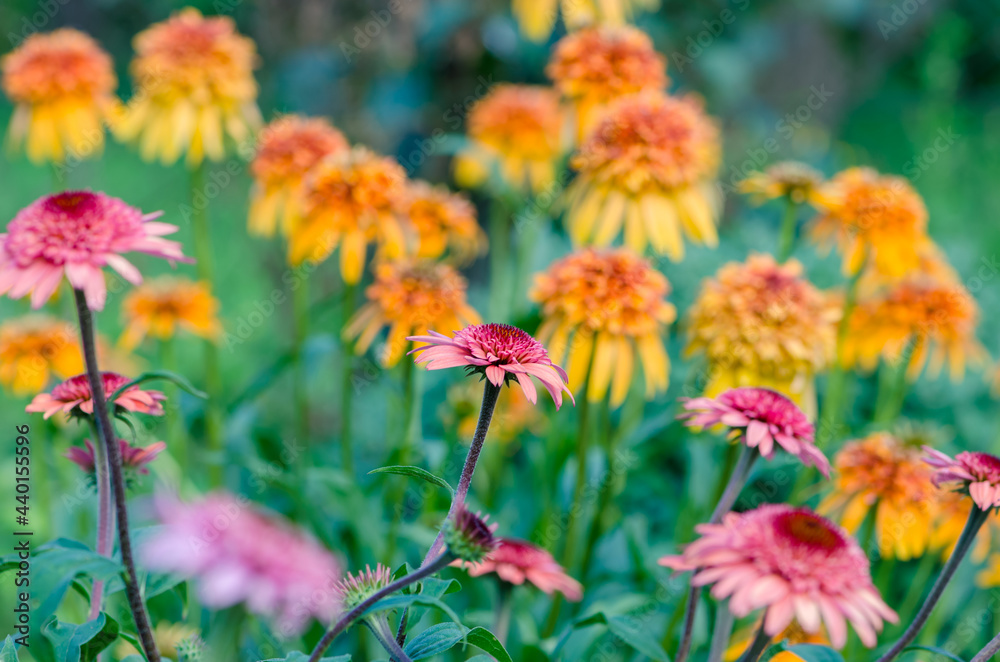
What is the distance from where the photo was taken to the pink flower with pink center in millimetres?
804

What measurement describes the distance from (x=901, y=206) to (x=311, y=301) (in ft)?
7.87

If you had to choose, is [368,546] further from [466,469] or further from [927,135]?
[927,135]

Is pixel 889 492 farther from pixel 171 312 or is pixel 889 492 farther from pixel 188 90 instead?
pixel 188 90

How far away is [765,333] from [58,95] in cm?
175

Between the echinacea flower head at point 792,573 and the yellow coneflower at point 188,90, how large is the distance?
1544 millimetres

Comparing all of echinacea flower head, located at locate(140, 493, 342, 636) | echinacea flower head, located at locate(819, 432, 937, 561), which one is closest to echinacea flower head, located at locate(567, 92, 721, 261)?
echinacea flower head, located at locate(819, 432, 937, 561)

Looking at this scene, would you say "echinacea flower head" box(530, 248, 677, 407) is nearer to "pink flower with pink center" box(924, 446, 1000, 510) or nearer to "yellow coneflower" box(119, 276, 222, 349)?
"pink flower with pink center" box(924, 446, 1000, 510)

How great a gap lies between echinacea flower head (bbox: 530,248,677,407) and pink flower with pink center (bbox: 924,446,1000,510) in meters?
0.55

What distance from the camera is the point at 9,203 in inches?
174

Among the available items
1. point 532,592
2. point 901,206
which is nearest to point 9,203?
point 532,592

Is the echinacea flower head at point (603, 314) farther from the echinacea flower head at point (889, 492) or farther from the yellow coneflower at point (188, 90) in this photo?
the yellow coneflower at point (188, 90)

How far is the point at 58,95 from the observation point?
6.25ft

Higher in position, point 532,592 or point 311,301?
point 311,301

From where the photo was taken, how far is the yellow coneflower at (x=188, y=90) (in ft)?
5.97
